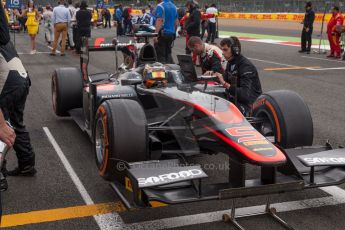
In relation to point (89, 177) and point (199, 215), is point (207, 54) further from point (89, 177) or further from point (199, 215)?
point (199, 215)

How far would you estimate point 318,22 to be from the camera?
30.9 m

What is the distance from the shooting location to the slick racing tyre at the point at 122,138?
12.5 feet

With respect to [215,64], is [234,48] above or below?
above

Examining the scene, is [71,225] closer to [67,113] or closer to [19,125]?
[19,125]

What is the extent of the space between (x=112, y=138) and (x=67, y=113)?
2928mm

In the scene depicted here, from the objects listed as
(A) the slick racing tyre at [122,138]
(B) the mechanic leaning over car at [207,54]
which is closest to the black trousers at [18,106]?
(A) the slick racing tyre at [122,138]

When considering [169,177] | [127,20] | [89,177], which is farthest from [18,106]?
[127,20]

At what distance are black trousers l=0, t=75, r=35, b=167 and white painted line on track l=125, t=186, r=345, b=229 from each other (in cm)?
153

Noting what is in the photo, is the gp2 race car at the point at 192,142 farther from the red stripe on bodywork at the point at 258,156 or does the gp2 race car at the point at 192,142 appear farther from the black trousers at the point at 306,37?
the black trousers at the point at 306,37

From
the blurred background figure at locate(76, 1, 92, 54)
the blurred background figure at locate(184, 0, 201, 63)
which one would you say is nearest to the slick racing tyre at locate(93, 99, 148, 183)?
the blurred background figure at locate(184, 0, 201, 63)

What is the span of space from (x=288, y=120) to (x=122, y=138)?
1.58m

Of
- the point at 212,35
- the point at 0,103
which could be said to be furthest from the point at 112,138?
the point at 212,35

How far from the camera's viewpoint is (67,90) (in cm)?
641

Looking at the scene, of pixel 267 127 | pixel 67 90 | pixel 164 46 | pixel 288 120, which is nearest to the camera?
pixel 288 120
